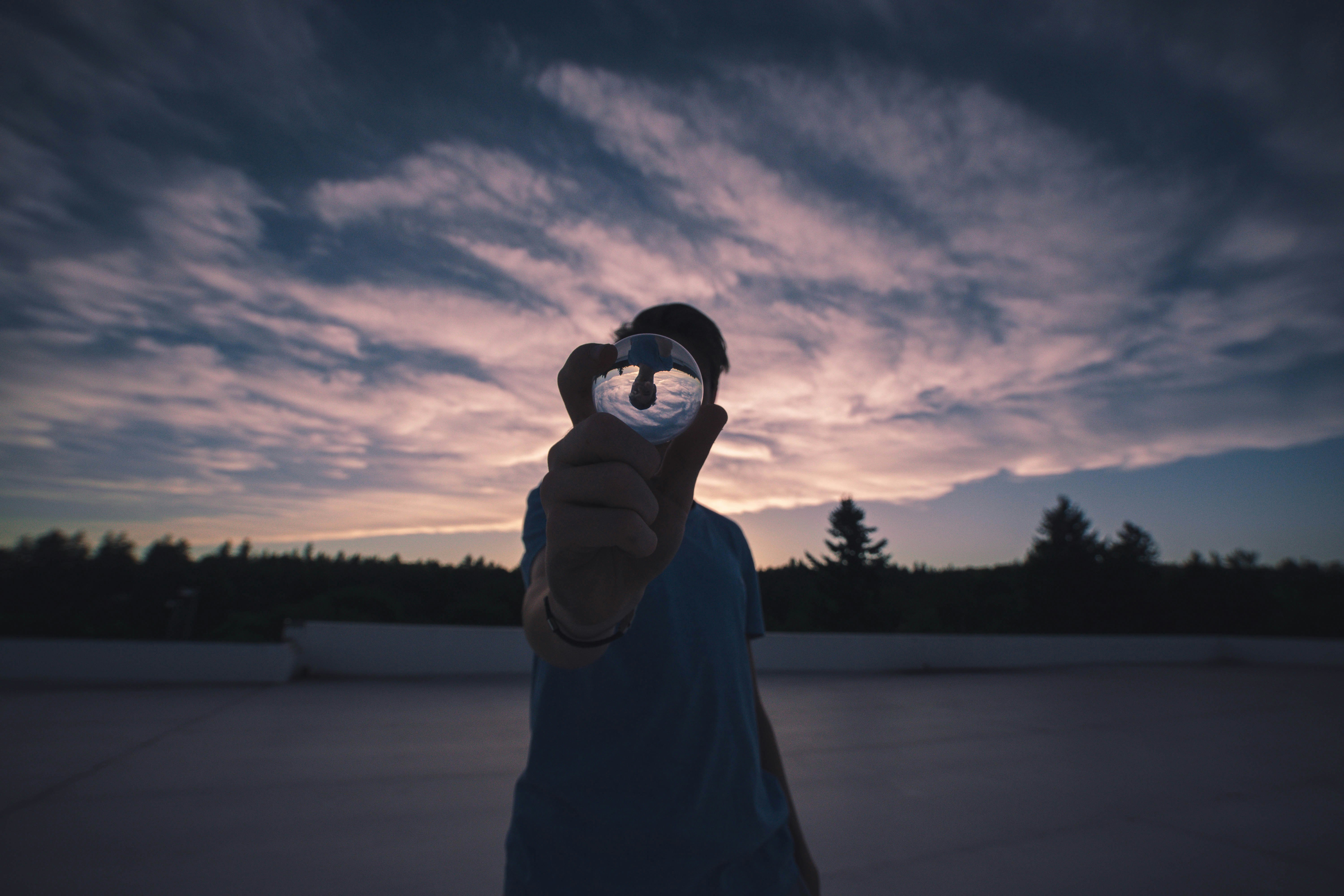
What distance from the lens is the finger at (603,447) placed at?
76cm

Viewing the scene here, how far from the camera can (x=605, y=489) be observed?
0.76 m

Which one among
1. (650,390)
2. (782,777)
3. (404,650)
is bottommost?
(404,650)

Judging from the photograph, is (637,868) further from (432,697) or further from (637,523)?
(432,697)

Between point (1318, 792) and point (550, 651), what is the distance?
5.87 metres

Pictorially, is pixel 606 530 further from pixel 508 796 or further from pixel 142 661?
pixel 142 661

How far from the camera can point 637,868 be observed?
1.01m

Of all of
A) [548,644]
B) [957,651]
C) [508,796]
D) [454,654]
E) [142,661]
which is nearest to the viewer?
[548,644]

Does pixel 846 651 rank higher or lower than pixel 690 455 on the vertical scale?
lower

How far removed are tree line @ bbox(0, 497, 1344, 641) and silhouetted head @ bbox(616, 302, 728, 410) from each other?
16.5m

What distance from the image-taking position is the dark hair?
59.2 inches

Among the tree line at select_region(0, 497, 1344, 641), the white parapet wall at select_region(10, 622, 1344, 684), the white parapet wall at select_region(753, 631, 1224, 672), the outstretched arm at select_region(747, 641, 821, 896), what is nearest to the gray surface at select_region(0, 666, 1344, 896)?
the white parapet wall at select_region(10, 622, 1344, 684)

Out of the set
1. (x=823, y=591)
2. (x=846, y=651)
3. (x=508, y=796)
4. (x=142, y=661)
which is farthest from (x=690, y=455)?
(x=823, y=591)

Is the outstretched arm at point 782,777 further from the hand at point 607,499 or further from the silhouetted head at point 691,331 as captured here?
the silhouetted head at point 691,331

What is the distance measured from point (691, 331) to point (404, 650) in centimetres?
947
